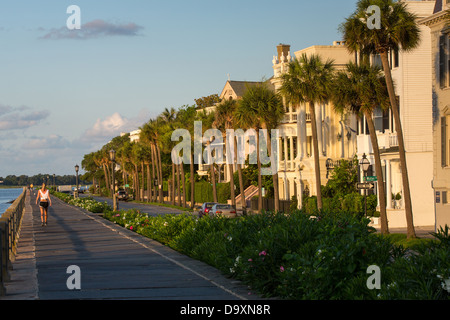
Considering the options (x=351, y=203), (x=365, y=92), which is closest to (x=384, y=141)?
(x=351, y=203)

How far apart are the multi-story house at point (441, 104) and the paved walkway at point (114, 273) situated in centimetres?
1544

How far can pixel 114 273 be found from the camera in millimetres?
14211

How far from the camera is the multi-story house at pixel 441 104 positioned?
3112 cm

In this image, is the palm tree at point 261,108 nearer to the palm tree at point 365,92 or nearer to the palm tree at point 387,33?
the palm tree at point 365,92

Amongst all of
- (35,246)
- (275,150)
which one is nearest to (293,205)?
(275,150)

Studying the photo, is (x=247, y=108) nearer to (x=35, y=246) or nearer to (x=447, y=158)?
(x=447, y=158)

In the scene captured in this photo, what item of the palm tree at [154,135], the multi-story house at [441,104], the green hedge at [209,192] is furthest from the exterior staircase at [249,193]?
the multi-story house at [441,104]

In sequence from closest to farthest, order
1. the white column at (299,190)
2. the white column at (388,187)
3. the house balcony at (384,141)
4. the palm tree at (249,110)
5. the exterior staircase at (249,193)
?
1. the house balcony at (384,141)
2. the white column at (388,187)
3. the palm tree at (249,110)
4. the white column at (299,190)
5. the exterior staircase at (249,193)

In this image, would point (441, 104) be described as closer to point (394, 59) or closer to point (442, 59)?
point (442, 59)

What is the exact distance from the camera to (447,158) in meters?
31.5

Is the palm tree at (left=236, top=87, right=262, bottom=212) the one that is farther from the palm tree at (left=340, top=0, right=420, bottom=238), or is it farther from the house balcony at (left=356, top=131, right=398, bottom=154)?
the palm tree at (left=340, top=0, right=420, bottom=238)

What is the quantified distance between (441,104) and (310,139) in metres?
29.0

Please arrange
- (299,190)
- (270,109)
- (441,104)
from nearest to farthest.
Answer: (441,104)
(270,109)
(299,190)

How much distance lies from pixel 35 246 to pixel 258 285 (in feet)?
35.1
